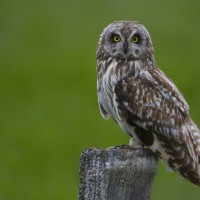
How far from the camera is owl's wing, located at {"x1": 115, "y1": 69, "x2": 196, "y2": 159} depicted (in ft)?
24.3

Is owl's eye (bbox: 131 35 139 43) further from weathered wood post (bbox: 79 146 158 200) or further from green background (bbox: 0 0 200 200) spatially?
green background (bbox: 0 0 200 200)

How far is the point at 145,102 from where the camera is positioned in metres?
7.46

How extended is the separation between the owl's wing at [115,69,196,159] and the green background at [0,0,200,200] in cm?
792

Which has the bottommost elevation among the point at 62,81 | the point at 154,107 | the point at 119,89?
the point at 154,107

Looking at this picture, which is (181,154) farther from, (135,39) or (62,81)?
(62,81)

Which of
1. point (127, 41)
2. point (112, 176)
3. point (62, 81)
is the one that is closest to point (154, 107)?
point (127, 41)

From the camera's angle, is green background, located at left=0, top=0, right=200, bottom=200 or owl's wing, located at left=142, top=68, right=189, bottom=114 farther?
green background, located at left=0, top=0, right=200, bottom=200

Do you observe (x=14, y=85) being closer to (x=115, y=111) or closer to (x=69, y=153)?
(x=69, y=153)

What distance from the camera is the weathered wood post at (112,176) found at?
18.2ft

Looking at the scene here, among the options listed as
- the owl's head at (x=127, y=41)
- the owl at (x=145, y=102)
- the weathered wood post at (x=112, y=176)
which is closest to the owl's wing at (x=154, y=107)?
the owl at (x=145, y=102)

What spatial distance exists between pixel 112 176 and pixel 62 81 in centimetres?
1352

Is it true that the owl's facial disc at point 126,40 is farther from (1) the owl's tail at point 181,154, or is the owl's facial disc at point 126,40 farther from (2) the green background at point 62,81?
(2) the green background at point 62,81

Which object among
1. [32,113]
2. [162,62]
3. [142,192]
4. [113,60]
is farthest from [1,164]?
[142,192]

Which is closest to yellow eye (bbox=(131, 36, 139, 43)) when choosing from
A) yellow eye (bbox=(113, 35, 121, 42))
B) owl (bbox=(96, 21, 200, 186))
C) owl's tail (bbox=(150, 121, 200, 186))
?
owl (bbox=(96, 21, 200, 186))
